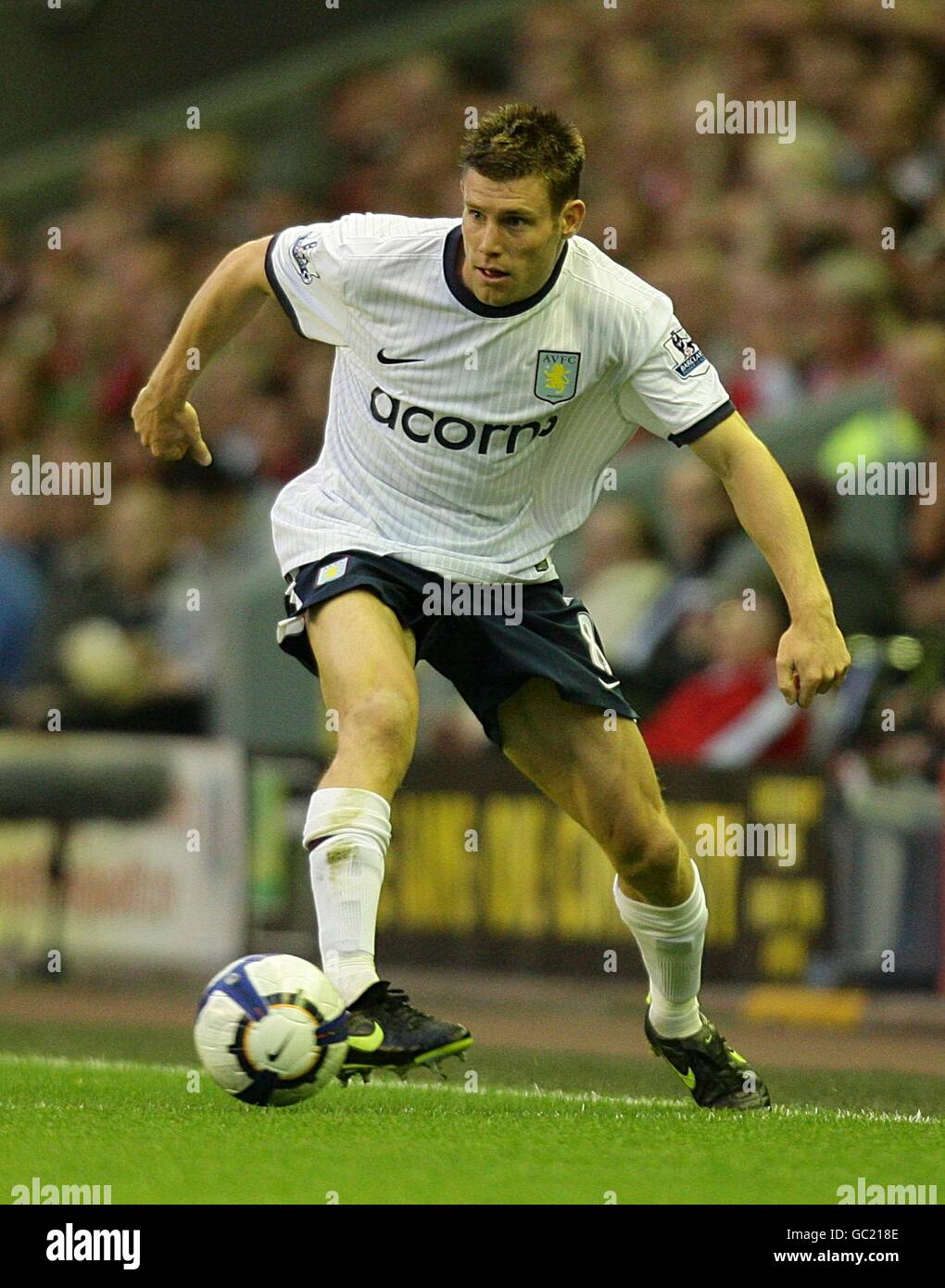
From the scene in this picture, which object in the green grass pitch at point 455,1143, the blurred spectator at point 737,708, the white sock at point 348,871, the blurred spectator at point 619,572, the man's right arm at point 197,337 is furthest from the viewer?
the blurred spectator at point 619,572

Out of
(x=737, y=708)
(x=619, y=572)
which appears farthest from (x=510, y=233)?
(x=619, y=572)

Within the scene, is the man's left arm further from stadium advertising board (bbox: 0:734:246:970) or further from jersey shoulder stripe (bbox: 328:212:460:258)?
stadium advertising board (bbox: 0:734:246:970)

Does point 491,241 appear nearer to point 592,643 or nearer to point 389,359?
point 389,359

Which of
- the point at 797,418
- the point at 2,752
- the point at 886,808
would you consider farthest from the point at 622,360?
the point at 2,752

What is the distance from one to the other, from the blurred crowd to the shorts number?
3787 millimetres

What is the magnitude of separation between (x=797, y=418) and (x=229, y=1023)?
19.8 feet

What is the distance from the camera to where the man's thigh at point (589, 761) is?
5613mm

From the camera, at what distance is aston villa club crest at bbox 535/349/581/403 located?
5594 millimetres

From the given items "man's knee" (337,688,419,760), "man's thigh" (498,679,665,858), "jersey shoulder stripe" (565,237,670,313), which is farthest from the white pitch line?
"jersey shoulder stripe" (565,237,670,313)

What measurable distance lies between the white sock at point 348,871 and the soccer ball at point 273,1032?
0.10 m

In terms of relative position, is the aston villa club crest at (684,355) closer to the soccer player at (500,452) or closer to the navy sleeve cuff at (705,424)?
the soccer player at (500,452)

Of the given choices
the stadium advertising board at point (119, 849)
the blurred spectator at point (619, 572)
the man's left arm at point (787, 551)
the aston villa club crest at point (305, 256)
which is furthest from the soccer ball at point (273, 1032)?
the stadium advertising board at point (119, 849)

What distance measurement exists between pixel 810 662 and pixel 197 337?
182cm

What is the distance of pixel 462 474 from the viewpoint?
564 centimetres
